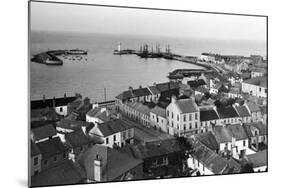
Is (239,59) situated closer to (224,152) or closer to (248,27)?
(248,27)

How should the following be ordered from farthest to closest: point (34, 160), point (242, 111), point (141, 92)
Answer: point (242, 111), point (141, 92), point (34, 160)

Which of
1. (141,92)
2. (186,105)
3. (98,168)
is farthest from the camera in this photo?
(186,105)

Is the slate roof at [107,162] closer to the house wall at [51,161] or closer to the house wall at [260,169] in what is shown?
the house wall at [51,161]

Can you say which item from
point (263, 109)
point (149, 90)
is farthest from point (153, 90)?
point (263, 109)

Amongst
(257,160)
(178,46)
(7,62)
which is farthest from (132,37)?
(257,160)

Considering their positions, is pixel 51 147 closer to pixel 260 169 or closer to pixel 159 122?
pixel 159 122
